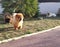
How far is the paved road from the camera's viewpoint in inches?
420

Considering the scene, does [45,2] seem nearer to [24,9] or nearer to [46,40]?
[24,9]

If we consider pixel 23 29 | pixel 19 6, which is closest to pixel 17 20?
pixel 23 29

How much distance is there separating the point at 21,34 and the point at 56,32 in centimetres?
214

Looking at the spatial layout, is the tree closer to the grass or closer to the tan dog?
the grass

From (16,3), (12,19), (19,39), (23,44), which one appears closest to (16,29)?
(12,19)

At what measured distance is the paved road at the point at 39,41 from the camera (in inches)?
420

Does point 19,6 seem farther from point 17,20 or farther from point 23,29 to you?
point 17,20

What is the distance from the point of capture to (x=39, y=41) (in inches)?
452

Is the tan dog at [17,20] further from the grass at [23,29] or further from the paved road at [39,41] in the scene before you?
the paved road at [39,41]

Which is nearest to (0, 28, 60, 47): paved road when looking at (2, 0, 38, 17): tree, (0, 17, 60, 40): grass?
(0, 17, 60, 40): grass

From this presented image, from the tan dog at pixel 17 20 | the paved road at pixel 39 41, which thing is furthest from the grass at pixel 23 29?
the paved road at pixel 39 41

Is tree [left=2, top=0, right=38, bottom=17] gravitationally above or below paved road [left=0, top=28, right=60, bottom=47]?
above

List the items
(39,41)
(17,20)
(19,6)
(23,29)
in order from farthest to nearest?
(19,6) → (23,29) → (17,20) → (39,41)

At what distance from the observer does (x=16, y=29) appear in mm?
13492
